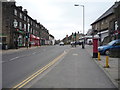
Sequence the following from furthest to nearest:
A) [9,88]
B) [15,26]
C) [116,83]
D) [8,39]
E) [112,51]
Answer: [15,26]
[8,39]
[112,51]
[116,83]
[9,88]

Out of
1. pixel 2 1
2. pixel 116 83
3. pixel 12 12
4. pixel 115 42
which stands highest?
pixel 2 1

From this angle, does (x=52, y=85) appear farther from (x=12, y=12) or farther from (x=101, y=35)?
(x=101, y=35)

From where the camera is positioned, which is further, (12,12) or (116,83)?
(12,12)

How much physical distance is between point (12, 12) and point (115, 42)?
26093 mm

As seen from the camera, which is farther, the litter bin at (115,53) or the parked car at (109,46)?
the parked car at (109,46)

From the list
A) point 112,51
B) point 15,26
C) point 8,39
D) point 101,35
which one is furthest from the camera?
point 101,35

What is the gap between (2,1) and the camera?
37125mm

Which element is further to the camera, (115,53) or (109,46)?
(109,46)

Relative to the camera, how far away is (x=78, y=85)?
264 inches

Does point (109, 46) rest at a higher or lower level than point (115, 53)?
higher

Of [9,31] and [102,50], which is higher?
[9,31]

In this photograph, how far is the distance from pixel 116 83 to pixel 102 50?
541 inches

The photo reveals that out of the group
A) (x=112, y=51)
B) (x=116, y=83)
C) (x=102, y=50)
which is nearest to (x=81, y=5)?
(x=102, y=50)

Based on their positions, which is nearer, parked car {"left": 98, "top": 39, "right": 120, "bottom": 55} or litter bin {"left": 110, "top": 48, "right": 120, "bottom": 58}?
litter bin {"left": 110, "top": 48, "right": 120, "bottom": 58}
